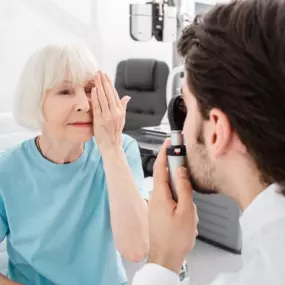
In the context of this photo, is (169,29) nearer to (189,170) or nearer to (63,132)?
(63,132)

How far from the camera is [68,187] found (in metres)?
1.24

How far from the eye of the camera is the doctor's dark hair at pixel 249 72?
68cm

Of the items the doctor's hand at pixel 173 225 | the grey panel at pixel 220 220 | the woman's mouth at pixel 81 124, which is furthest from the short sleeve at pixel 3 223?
the grey panel at pixel 220 220

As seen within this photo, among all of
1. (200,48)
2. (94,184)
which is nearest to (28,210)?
(94,184)

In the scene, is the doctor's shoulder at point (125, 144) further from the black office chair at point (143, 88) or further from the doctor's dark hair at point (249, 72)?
the black office chair at point (143, 88)

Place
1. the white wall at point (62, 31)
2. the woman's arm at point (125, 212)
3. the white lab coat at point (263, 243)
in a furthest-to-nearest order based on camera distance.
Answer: the white wall at point (62, 31)
the woman's arm at point (125, 212)
the white lab coat at point (263, 243)

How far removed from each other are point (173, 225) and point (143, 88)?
A: 2.45 metres

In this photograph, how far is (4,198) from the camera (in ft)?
3.93

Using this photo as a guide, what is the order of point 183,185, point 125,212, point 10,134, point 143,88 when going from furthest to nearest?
1. point 143,88
2. point 10,134
3. point 125,212
4. point 183,185

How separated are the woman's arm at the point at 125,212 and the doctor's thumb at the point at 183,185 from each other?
0.33 metres

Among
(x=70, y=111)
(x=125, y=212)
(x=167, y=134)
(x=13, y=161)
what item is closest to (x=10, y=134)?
(x=13, y=161)

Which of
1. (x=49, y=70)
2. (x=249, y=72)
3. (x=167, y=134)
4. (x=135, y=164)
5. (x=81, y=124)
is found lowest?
(x=167, y=134)

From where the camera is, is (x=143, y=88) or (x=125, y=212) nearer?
(x=125, y=212)

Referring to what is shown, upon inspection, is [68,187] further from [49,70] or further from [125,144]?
[49,70]
